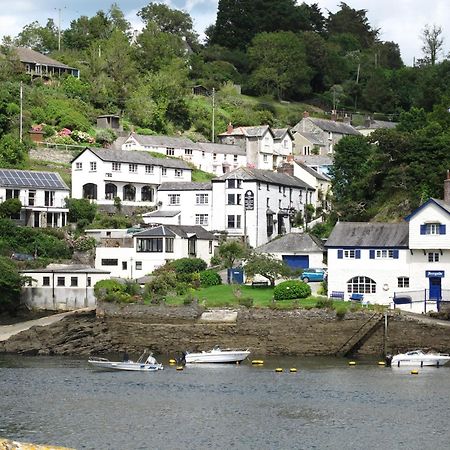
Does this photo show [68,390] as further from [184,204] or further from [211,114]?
[211,114]

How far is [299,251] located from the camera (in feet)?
288

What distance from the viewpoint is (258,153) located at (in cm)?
12000

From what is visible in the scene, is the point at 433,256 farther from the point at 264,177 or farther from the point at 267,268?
the point at 264,177

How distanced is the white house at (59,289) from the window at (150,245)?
25.3 feet

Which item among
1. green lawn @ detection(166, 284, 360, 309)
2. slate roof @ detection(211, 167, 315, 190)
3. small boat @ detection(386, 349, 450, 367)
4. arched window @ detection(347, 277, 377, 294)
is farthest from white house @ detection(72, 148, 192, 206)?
small boat @ detection(386, 349, 450, 367)

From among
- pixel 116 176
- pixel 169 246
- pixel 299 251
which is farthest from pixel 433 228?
pixel 116 176

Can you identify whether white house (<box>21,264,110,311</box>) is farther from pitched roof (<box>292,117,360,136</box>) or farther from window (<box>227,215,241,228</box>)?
pitched roof (<box>292,117,360,136</box>)

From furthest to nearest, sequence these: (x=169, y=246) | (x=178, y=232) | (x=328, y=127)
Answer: (x=328, y=127) → (x=178, y=232) → (x=169, y=246)

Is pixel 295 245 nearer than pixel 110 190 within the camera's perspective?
Yes

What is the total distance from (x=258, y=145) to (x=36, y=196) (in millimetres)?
30345

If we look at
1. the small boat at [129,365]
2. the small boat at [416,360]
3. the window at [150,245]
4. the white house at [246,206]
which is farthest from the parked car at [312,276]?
the small boat at [129,365]

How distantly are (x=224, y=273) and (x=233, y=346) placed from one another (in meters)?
14.6

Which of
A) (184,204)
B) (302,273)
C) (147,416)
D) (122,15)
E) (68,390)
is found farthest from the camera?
(122,15)

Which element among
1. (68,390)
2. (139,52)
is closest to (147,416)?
(68,390)
